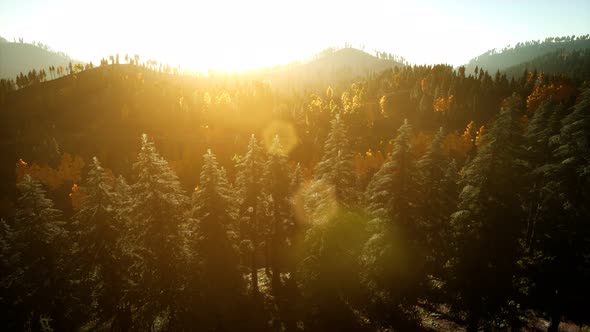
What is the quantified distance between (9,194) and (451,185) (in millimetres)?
93588

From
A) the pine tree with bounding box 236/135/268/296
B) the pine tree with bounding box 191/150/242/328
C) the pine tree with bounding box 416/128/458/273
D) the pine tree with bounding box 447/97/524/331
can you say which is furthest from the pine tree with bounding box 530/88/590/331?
the pine tree with bounding box 191/150/242/328

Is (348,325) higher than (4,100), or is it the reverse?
(4,100)

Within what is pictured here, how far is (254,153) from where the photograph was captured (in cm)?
2408

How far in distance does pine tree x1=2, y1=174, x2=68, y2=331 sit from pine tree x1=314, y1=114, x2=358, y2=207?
1674 cm

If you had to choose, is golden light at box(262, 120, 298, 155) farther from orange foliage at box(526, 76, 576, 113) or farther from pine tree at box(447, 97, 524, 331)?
pine tree at box(447, 97, 524, 331)

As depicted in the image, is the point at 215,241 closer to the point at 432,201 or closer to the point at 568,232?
the point at 432,201

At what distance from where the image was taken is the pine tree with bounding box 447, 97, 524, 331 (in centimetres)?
1579

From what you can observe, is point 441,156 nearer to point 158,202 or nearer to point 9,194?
point 158,202

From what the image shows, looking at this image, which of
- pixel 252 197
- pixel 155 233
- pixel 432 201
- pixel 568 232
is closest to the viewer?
pixel 568 232

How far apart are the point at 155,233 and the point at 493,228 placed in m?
18.6

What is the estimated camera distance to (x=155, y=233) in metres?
18.3

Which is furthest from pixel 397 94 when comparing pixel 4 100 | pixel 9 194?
pixel 4 100

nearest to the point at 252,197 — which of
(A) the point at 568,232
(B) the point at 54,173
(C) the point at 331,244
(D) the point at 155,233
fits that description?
(C) the point at 331,244

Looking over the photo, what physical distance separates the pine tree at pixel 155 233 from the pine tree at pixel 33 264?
15.8 ft
